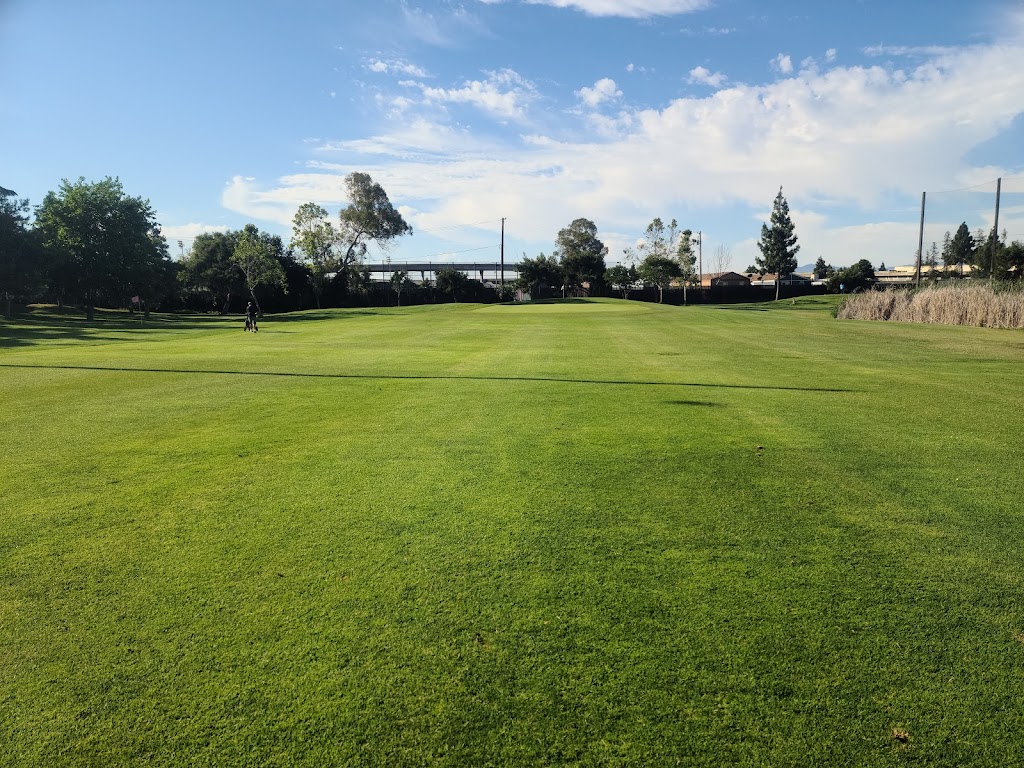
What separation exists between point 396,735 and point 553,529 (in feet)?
6.81

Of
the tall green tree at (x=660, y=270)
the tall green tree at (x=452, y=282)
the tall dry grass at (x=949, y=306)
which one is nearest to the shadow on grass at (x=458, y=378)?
the tall dry grass at (x=949, y=306)

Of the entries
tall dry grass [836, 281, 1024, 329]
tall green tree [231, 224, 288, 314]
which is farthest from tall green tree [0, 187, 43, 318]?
tall dry grass [836, 281, 1024, 329]

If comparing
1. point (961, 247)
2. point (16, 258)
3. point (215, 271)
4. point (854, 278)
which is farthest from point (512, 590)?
point (961, 247)

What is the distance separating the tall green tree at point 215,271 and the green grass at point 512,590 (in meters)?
65.1

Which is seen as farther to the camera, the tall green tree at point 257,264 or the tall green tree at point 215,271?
the tall green tree at point 215,271

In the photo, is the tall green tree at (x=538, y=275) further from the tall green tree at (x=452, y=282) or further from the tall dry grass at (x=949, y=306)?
the tall dry grass at (x=949, y=306)

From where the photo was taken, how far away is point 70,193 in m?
50.9

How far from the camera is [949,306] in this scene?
3008 cm

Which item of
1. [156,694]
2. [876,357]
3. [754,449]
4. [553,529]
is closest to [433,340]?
[876,357]

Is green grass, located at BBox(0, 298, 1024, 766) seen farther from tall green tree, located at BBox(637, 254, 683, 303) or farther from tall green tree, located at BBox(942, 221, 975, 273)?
tall green tree, located at BBox(942, 221, 975, 273)

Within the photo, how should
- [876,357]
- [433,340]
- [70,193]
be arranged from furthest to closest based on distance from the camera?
[70,193], [433,340], [876,357]

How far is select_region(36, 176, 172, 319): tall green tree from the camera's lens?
49844 mm

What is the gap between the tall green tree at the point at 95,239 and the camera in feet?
164

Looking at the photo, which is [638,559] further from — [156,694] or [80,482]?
[80,482]
